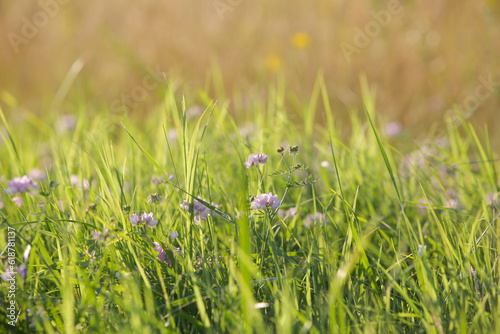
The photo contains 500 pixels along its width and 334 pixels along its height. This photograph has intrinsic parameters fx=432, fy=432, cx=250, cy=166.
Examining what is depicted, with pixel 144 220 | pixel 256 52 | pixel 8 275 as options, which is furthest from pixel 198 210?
pixel 256 52

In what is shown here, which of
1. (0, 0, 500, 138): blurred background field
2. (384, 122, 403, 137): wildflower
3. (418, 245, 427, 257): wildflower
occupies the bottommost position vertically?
(418, 245, 427, 257): wildflower

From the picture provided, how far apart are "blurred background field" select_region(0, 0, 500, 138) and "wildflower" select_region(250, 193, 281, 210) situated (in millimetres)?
1527

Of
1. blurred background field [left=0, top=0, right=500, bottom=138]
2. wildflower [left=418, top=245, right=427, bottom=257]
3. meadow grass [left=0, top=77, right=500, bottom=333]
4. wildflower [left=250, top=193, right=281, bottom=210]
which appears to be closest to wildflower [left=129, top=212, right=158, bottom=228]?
meadow grass [left=0, top=77, right=500, bottom=333]

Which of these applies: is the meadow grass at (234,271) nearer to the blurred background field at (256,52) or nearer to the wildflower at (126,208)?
the wildflower at (126,208)

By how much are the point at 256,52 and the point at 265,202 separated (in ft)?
8.16

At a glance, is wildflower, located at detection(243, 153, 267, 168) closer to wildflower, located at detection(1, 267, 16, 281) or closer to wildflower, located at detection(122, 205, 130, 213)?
wildflower, located at detection(122, 205, 130, 213)

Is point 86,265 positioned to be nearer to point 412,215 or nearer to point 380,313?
point 380,313

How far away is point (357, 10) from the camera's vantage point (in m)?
3.01

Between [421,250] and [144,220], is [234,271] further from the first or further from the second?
[421,250]

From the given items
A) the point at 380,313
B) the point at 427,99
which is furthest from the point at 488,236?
the point at 427,99

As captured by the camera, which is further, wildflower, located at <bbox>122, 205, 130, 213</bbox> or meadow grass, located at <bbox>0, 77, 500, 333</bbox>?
wildflower, located at <bbox>122, 205, 130, 213</bbox>

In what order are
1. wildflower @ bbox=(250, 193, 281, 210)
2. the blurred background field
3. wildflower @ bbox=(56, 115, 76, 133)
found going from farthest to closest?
the blurred background field → wildflower @ bbox=(56, 115, 76, 133) → wildflower @ bbox=(250, 193, 281, 210)

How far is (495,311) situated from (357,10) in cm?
265

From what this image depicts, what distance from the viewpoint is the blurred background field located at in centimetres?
271
